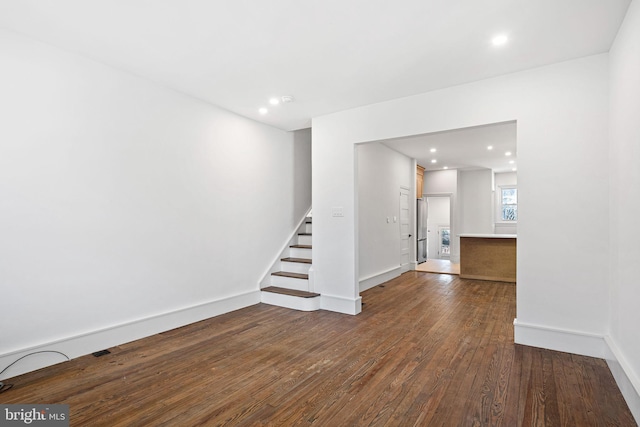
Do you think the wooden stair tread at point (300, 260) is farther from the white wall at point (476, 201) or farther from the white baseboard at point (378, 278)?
the white wall at point (476, 201)

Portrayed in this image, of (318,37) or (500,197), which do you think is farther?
(500,197)

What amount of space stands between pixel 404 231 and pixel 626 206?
5284 millimetres

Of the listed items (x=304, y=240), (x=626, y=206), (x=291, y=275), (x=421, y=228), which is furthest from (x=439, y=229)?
(x=626, y=206)

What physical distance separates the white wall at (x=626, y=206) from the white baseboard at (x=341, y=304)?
2553 mm

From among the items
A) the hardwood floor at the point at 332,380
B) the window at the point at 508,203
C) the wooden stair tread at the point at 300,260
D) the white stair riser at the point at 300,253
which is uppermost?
the window at the point at 508,203

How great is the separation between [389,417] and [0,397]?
8.83 feet

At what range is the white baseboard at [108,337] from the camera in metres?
2.63

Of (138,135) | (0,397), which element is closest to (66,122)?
(138,135)

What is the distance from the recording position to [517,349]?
123 inches

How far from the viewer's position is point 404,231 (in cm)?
762

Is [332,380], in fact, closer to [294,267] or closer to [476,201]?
[294,267]

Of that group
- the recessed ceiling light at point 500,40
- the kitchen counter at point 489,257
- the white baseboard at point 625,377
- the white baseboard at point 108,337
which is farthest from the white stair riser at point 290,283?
the kitchen counter at point 489,257

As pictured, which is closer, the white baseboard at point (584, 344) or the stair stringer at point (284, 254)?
the white baseboard at point (584, 344)

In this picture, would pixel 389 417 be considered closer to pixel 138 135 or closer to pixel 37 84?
pixel 138 135
